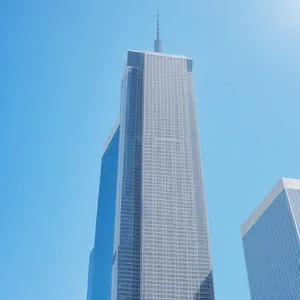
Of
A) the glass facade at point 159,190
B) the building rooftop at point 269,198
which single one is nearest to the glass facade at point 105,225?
the glass facade at point 159,190

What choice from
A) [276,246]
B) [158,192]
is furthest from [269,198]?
[158,192]

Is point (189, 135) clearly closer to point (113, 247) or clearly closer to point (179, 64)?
point (179, 64)

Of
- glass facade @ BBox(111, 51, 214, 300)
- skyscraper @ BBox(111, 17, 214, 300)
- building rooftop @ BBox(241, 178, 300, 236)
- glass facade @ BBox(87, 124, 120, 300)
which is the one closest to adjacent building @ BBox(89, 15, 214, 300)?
skyscraper @ BBox(111, 17, 214, 300)

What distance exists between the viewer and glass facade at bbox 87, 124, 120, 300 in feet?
473

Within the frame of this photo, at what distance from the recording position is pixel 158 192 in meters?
146

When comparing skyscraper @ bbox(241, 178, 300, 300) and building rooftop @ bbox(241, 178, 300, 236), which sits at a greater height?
→ building rooftop @ bbox(241, 178, 300, 236)

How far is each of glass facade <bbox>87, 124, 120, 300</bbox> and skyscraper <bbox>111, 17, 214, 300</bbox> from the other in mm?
7935

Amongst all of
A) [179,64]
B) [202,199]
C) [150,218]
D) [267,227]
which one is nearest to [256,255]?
[267,227]

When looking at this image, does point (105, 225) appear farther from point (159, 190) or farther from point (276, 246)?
point (276, 246)

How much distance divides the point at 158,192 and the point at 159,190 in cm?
73

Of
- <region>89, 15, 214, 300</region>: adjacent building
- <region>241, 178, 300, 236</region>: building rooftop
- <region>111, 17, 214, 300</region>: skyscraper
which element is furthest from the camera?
<region>241, 178, 300, 236</region>: building rooftop

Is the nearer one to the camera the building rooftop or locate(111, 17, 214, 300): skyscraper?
locate(111, 17, 214, 300): skyscraper

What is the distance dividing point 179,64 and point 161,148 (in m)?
38.2

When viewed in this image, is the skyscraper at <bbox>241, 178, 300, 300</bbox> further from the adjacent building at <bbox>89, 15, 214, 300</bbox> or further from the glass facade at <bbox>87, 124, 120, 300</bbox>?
the glass facade at <bbox>87, 124, 120, 300</bbox>
